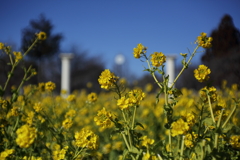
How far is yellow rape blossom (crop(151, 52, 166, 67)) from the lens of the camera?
1.43 meters

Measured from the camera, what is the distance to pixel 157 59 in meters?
1.44

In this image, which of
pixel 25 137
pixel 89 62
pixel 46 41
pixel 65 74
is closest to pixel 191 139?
pixel 25 137

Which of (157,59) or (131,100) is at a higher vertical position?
(157,59)

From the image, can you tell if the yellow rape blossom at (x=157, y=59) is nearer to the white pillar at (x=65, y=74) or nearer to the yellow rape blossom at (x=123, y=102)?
the yellow rape blossom at (x=123, y=102)

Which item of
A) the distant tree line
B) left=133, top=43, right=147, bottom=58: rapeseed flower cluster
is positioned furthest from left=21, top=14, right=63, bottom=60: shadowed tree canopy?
left=133, top=43, right=147, bottom=58: rapeseed flower cluster

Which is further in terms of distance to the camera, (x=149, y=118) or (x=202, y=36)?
(x=149, y=118)

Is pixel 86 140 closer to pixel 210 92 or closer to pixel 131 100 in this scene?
pixel 131 100

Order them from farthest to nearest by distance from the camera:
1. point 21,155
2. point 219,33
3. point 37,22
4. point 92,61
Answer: point 92,61, point 37,22, point 219,33, point 21,155

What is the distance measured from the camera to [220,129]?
1.23 meters

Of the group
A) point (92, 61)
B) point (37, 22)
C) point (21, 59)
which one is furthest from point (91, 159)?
point (92, 61)

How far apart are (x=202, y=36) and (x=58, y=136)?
1257 mm

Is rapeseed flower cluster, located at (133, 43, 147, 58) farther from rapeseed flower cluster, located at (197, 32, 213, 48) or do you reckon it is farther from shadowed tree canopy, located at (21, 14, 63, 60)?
shadowed tree canopy, located at (21, 14, 63, 60)

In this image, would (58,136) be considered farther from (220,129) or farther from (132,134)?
(220,129)

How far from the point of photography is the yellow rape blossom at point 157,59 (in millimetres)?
1432
